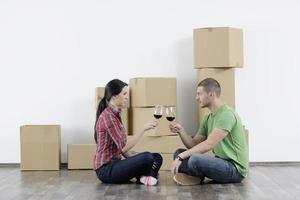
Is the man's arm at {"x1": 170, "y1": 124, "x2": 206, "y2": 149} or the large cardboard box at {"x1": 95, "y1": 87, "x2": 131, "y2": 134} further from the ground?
the large cardboard box at {"x1": 95, "y1": 87, "x2": 131, "y2": 134}

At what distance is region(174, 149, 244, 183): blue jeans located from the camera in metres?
4.10

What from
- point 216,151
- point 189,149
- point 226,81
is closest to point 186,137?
point 189,149

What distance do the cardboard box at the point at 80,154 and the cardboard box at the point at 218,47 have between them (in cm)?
133

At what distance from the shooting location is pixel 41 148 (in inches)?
213

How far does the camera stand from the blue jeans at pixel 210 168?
4098mm

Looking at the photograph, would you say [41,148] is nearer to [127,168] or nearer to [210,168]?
[127,168]

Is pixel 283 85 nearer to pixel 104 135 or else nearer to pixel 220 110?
pixel 220 110

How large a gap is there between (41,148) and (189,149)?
1.83 m

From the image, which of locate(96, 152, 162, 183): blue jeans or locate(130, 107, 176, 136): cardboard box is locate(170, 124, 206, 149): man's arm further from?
locate(130, 107, 176, 136): cardboard box

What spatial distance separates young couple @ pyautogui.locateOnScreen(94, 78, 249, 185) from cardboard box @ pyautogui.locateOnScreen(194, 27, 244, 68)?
104 centimetres

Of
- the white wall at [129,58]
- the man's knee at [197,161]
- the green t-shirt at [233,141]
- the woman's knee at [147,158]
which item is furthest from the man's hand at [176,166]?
the white wall at [129,58]

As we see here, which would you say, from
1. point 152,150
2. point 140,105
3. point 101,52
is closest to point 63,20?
point 101,52

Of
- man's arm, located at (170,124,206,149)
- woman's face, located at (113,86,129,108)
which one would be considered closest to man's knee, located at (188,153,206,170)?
man's arm, located at (170,124,206,149)

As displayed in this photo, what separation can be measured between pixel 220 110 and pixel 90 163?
1.75 metres
